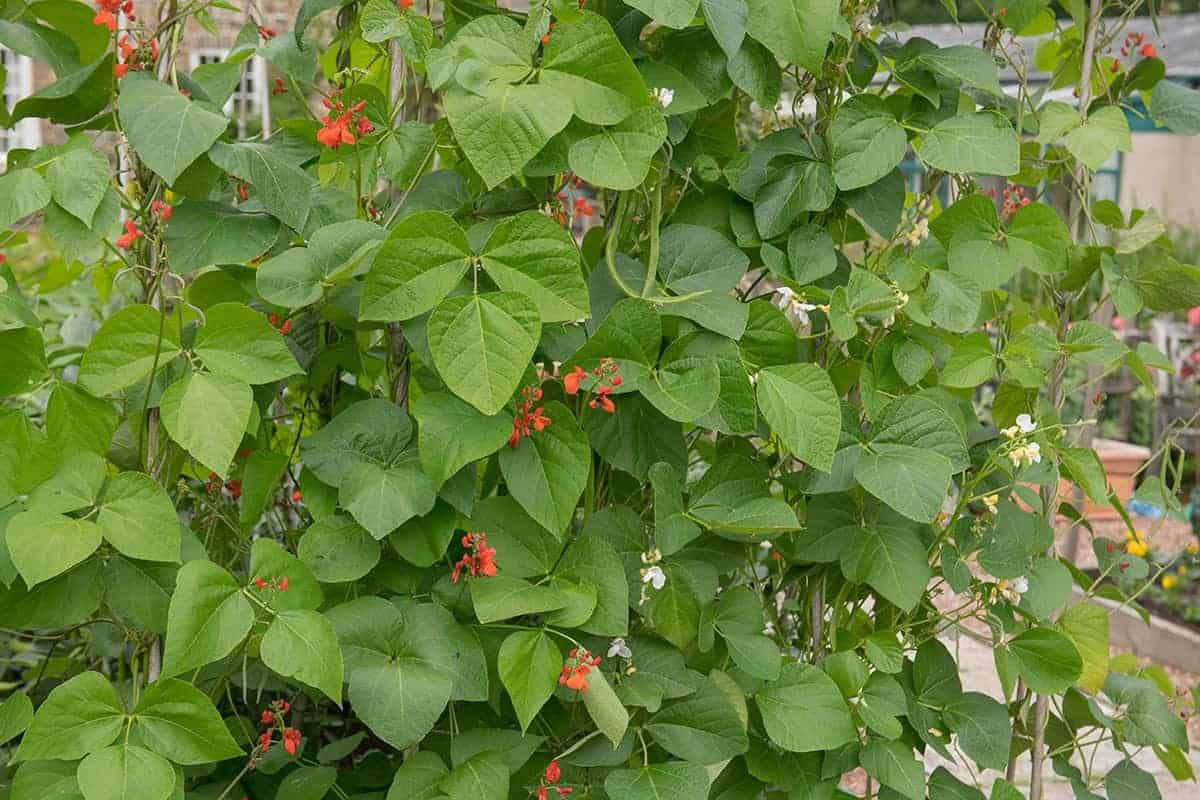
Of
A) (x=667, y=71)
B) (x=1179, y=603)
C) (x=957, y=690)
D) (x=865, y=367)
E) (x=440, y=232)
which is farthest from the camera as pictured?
(x=1179, y=603)

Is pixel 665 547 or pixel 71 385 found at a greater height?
pixel 71 385

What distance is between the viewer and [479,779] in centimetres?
117

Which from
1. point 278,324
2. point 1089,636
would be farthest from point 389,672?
point 1089,636

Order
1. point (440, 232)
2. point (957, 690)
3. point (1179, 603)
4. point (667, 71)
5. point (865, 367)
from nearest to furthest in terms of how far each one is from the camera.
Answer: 1. point (440, 232)
2. point (667, 71)
3. point (865, 367)
4. point (957, 690)
5. point (1179, 603)

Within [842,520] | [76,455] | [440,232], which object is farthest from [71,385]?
[842,520]

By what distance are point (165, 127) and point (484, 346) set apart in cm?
35

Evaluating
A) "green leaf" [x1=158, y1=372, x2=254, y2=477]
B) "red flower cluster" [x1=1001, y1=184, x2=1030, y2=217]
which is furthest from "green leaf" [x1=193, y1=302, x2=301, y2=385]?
"red flower cluster" [x1=1001, y1=184, x2=1030, y2=217]

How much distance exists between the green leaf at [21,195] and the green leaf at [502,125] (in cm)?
38

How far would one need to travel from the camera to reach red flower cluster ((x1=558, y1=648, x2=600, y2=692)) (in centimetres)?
110

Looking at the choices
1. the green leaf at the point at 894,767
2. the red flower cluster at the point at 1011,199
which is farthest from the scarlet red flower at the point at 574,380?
the red flower cluster at the point at 1011,199

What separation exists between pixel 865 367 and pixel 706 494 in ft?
0.84

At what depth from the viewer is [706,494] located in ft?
4.18

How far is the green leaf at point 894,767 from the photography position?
4.43ft

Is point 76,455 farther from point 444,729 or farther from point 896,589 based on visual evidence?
point 896,589
